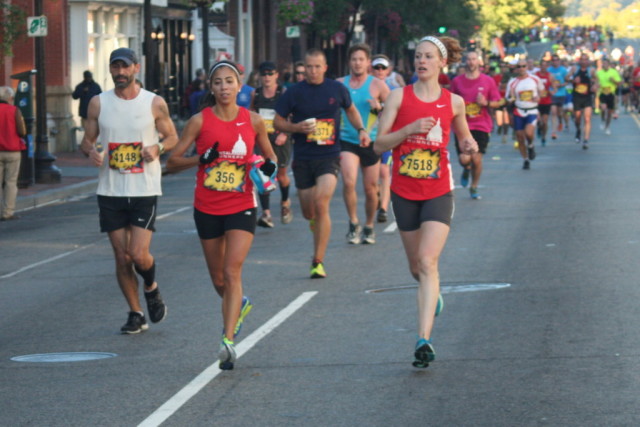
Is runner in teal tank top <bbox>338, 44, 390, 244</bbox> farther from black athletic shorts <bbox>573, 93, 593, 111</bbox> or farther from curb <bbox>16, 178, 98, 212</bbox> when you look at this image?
black athletic shorts <bbox>573, 93, 593, 111</bbox>

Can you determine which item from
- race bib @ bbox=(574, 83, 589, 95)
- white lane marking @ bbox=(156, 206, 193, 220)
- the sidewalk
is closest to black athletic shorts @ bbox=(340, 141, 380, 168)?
white lane marking @ bbox=(156, 206, 193, 220)

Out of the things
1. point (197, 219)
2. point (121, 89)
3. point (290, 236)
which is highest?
point (121, 89)

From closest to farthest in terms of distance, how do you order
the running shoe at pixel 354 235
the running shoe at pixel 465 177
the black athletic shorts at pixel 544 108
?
the running shoe at pixel 354 235, the running shoe at pixel 465 177, the black athletic shorts at pixel 544 108

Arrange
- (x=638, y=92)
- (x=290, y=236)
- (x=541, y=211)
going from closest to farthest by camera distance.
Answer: (x=290, y=236) → (x=541, y=211) → (x=638, y=92)

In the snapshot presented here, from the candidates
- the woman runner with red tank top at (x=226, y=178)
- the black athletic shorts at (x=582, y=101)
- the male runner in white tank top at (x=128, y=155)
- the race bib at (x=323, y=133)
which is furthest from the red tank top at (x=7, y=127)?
the black athletic shorts at (x=582, y=101)

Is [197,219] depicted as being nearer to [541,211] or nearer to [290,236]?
[290,236]

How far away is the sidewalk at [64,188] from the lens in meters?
21.2

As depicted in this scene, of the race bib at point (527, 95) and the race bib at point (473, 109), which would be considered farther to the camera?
the race bib at point (527, 95)

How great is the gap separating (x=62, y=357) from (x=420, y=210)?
2463mm

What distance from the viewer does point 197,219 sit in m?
8.71

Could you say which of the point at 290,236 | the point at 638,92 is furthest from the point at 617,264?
the point at 638,92

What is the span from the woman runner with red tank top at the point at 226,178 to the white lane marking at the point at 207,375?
37cm

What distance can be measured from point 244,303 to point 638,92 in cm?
4937

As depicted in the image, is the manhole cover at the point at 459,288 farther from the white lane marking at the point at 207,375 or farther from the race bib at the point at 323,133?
the race bib at the point at 323,133
